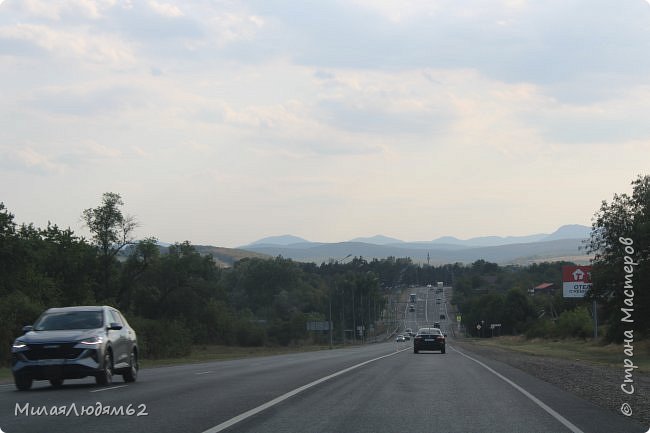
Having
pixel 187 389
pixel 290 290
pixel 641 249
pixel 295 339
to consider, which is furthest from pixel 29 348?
pixel 290 290

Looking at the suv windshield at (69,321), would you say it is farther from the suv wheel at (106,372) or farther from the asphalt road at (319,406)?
the asphalt road at (319,406)

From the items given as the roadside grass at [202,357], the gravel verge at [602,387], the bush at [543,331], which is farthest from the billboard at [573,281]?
the gravel verge at [602,387]

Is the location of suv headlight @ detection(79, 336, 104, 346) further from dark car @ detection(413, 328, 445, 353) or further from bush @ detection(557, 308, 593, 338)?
bush @ detection(557, 308, 593, 338)

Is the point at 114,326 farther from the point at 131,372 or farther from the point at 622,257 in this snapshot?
the point at 622,257

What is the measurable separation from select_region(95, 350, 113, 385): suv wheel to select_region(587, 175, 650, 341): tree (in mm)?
28146

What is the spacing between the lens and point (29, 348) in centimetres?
1900

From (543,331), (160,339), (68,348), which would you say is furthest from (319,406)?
(543,331)

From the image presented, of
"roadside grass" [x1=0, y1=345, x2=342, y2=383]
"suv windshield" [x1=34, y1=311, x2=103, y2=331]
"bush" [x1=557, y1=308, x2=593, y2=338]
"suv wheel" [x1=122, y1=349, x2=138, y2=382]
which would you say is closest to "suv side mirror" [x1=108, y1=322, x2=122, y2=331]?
"suv windshield" [x1=34, y1=311, x2=103, y2=331]

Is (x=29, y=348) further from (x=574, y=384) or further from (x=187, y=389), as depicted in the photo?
(x=574, y=384)

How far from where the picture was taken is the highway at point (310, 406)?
42.9ft

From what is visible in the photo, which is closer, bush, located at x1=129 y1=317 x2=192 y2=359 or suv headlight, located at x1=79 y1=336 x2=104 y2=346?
suv headlight, located at x1=79 y1=336 x2=104 y2=346

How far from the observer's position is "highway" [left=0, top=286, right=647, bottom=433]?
1307 centimetres

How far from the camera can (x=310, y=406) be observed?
51.8ft

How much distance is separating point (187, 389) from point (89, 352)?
2.31 meters
